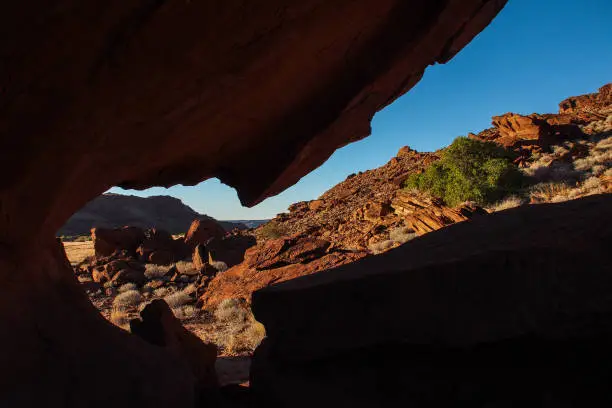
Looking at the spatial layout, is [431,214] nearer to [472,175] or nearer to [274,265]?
[472,175]

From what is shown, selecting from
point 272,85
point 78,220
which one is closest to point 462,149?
point 272,85

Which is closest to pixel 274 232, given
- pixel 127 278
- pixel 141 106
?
pixel 127 278

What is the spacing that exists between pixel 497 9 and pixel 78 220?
293ft

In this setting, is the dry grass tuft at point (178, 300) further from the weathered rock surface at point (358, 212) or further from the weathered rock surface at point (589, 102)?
the weathered rock surface at point (589, 102)

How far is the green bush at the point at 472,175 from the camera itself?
764 inches

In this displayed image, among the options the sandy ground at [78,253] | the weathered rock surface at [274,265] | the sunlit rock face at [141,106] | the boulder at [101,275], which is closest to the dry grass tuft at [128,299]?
the weathered rock surface at [274,265]

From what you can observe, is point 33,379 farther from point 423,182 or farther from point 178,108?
point 423,182

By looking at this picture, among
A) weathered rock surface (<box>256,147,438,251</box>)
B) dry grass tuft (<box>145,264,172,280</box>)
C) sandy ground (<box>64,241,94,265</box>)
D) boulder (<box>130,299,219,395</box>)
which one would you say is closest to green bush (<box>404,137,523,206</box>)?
weathered rock surface (<box>256,147,438,251</box>)

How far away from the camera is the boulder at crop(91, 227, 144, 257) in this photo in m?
22.5

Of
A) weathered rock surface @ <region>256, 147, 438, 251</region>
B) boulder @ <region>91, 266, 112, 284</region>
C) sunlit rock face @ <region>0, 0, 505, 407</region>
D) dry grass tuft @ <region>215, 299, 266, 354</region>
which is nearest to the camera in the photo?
sunlit rock face @ <region>0, 0, 505, 407</region>

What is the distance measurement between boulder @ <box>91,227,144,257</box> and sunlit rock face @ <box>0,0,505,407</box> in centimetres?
2034

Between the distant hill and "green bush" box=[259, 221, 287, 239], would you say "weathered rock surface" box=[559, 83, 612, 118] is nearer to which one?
"green bush" box=[259, 221, 287, 239]

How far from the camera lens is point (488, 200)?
63.0ft

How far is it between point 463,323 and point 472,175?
20.1 m
